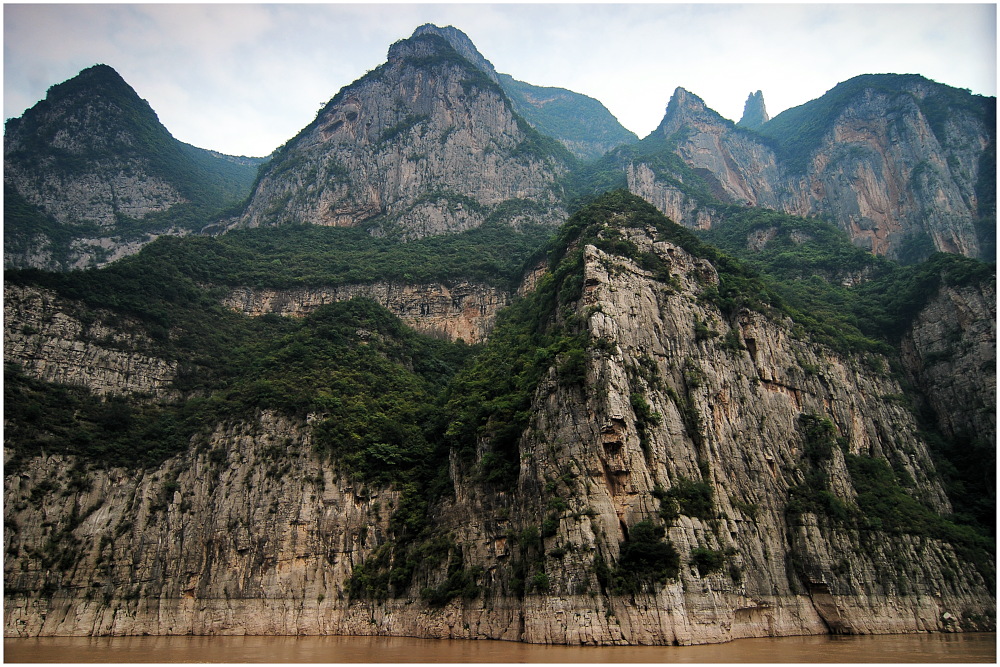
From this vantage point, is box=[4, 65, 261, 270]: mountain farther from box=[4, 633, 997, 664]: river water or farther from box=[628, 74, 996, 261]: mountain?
box=[628, 74, 996, 261]: mountain

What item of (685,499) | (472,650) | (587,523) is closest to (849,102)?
(685,499)

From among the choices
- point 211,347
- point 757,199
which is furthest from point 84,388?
point 757,199

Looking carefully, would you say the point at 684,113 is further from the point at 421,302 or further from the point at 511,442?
the point at 511,442

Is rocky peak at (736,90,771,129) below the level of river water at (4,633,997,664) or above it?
above

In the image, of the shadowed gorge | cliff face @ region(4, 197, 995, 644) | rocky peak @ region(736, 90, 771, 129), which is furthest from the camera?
rocky peak @ region(736, 90, 771, 129)

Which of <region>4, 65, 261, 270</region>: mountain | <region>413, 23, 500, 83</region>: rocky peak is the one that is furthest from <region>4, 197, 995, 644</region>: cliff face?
<region>413, 23, 500, 83</region>: rocky peak

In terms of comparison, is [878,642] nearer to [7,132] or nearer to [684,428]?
[684,428]
